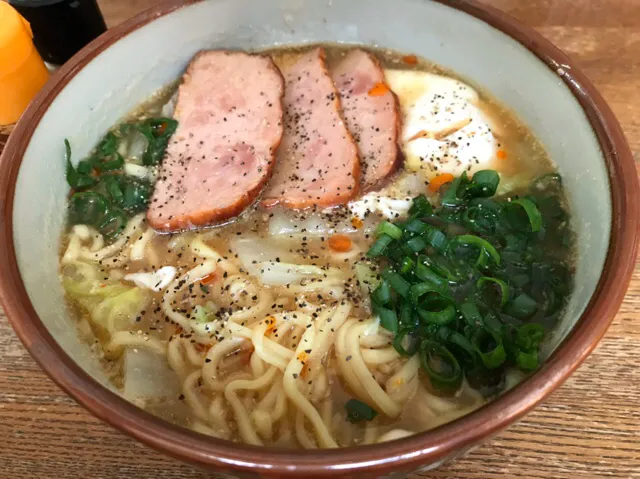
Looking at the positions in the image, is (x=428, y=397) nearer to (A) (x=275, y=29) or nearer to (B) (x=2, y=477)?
(B) (x=2, y=477)

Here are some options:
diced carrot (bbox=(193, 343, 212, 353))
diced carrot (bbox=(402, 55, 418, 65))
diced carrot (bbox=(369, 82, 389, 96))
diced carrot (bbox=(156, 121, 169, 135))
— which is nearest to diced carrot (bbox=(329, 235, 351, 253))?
diced carrot (bbox=(193, 343, 212, 353))

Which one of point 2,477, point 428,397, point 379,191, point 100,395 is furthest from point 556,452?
point 2,477

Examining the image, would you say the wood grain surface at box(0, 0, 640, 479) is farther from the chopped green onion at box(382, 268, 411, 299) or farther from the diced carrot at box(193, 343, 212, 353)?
the chopped green onion at box(382, 268, 411, 299)


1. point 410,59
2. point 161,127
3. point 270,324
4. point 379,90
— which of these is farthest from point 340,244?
point 410,59

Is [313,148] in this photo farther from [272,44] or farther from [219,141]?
[272,44]

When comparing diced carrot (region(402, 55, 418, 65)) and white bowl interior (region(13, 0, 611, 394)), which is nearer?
white bowl interior (region(13, 0, 611, 394))

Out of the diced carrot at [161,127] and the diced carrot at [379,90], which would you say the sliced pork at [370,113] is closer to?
the diced carrot at [379,90]
